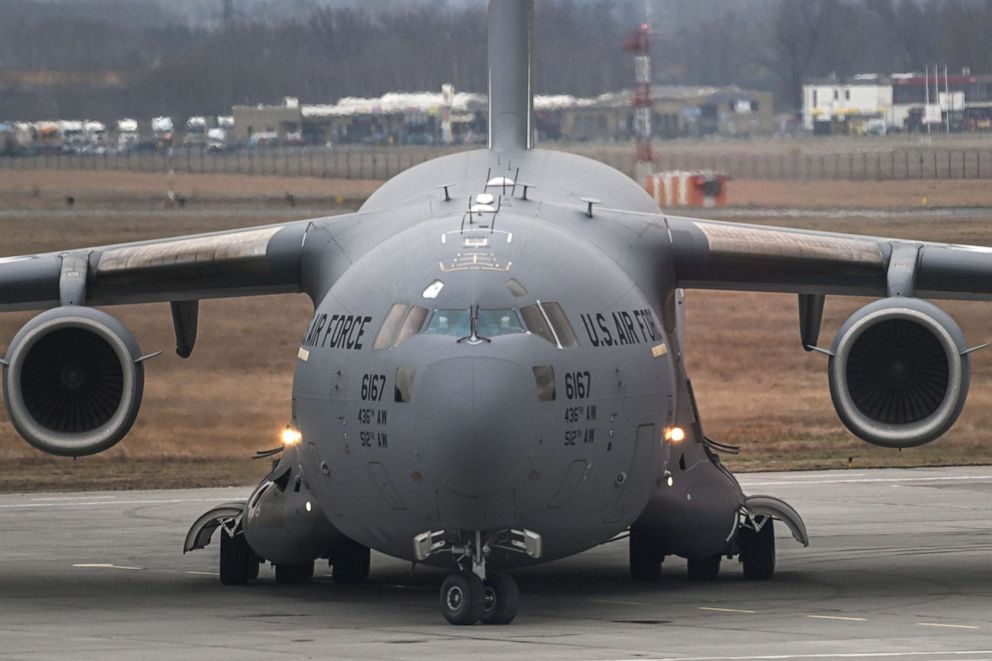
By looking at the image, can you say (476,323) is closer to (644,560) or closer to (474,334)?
(474,334)

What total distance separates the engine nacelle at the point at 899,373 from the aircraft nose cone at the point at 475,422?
3.10 meters

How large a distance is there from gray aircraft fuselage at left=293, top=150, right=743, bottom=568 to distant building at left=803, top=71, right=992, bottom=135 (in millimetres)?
18743

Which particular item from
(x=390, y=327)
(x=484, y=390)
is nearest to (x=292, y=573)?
(x=390, y=327)

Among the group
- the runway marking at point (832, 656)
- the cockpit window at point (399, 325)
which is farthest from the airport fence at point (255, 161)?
the runway marking at point (832, 656)

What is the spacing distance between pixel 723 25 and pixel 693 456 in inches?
937

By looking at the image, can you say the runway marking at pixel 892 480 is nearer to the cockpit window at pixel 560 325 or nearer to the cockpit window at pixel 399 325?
the cockpit window at pixel 560 325

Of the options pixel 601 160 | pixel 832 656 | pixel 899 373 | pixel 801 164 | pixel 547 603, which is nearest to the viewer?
pixel 832 656

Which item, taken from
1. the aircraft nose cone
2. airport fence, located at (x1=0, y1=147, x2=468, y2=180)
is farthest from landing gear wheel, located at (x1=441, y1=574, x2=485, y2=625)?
airport fence, located at (x1=0, y1=147, x2=468, y2=180)

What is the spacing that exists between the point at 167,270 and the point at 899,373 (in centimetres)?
523

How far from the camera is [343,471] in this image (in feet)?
40.8

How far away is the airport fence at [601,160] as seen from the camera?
35000 mm

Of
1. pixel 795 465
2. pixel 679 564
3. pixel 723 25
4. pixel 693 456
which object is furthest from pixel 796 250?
pixel 723 25

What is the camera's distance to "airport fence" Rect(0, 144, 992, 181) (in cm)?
3500

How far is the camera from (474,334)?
11.9 metres
